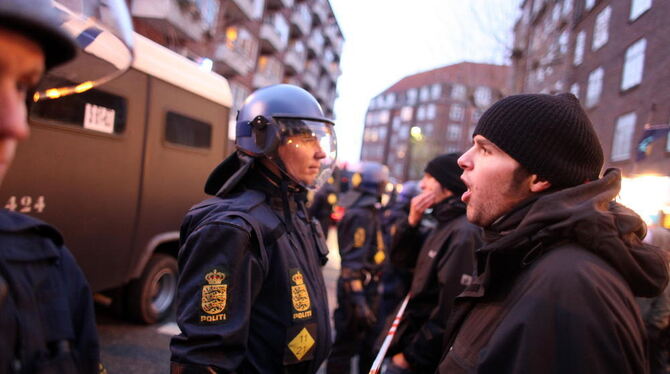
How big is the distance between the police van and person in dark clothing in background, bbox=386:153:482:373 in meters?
3.13

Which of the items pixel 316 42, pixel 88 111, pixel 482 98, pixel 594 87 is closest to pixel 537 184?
pixel 88 111

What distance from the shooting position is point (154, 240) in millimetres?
5137

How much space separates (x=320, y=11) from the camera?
41.0 metres

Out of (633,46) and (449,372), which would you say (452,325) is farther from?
(633,46)

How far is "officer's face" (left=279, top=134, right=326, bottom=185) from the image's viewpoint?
218 centimetres

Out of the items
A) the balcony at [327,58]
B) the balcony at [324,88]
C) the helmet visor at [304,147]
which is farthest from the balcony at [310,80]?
the helmet visor at [304,147]

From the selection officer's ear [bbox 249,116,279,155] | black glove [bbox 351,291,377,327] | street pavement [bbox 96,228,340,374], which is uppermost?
officer's ear [bbox 249,116,279,155]

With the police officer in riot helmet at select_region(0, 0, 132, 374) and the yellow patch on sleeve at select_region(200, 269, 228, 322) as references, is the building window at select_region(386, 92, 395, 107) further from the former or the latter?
the police officer in riot helmet at select_region(0, 0, 132, 374)

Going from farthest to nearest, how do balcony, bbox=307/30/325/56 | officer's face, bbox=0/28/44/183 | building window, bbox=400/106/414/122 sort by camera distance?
1. building window, bbox=400/106/414/122
2. balcony, bbox=307/30/325/56
3. officer's face, bbox=0/28/44/183

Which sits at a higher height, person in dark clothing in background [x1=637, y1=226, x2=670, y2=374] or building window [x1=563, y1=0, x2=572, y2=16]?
building window [x1=563, y1=0, x2=572, y2=16]

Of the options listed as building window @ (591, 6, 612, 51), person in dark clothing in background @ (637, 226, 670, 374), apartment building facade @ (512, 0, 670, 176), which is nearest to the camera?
person in dark clothing in background @ (637, 226, 670, 374)

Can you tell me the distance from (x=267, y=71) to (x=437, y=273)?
29542 mm

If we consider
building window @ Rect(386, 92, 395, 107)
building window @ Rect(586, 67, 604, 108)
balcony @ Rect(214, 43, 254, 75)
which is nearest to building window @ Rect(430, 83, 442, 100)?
building window @ Rect(386, 92, 395, 107)

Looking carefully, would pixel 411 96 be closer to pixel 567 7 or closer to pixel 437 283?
pixel 567 7
